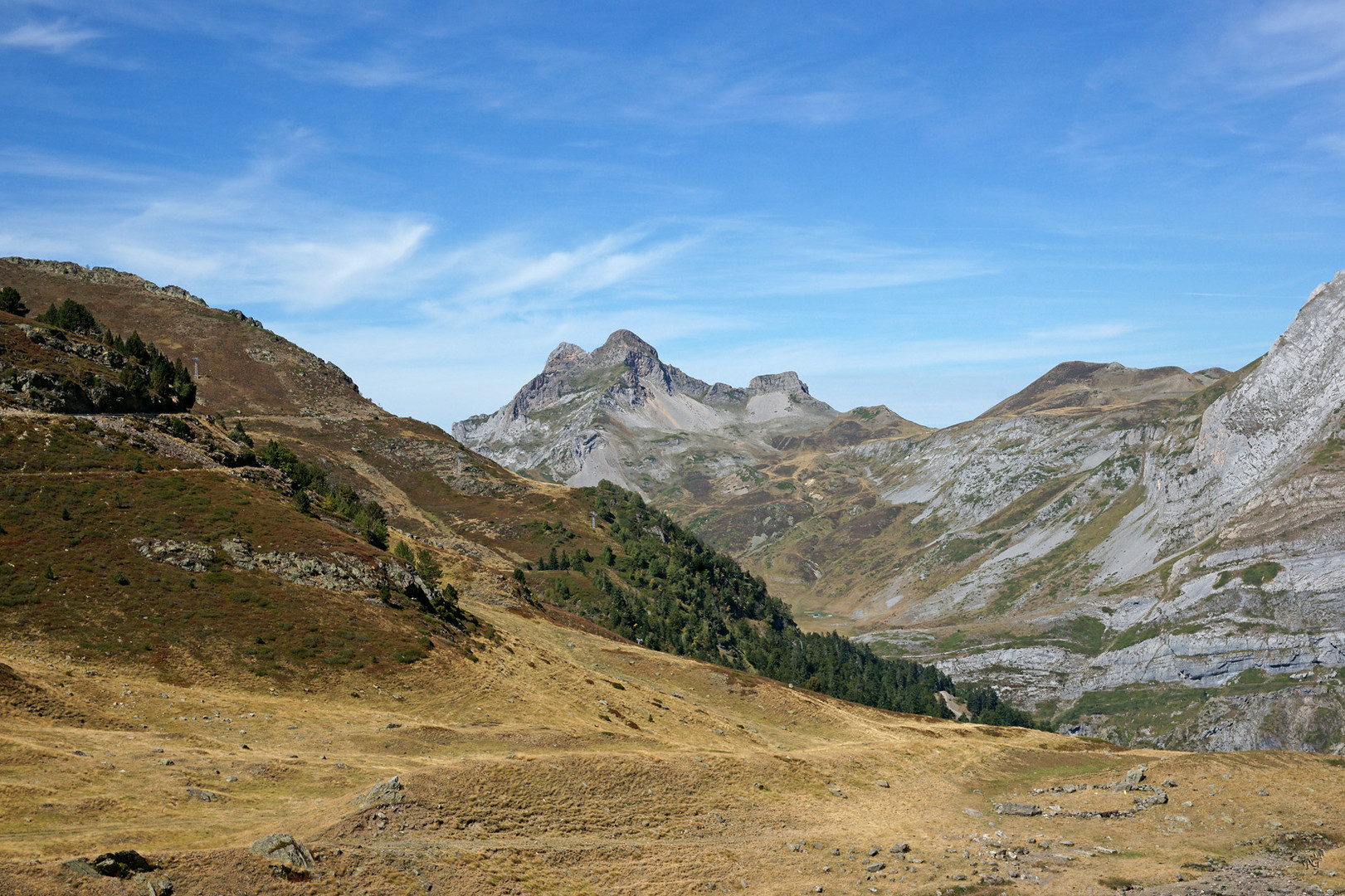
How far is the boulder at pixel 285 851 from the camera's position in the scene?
2780 centimetres

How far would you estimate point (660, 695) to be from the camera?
74.6 metres

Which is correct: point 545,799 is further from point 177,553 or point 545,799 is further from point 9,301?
point 9,301

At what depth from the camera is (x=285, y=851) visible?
28.2m

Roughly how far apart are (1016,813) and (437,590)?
5264 cm

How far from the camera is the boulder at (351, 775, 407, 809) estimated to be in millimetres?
33781

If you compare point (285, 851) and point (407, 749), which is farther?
point (407, 749)

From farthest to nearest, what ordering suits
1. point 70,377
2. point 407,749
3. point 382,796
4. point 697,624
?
point 697,624 → point 70,377 → point 407,749 → point 382,796

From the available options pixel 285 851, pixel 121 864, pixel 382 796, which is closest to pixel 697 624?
pixel 382 796

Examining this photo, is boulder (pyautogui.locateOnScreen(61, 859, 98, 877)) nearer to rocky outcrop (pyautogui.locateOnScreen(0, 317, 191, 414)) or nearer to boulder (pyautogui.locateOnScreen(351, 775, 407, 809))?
boulder (pyautogui.locateOnScreen(351, 775, 407, 809))

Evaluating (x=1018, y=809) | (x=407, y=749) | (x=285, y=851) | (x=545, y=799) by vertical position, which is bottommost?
(x=1018, y=809)

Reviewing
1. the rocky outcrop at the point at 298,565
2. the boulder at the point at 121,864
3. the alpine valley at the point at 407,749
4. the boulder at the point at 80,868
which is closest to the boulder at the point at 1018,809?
the alpine valley at the point at 407,749

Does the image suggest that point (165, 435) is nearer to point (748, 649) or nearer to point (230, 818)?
point (230, 818)

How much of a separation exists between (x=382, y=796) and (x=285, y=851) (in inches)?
247

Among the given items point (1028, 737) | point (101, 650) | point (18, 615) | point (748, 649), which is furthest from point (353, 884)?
point (748, 649)
